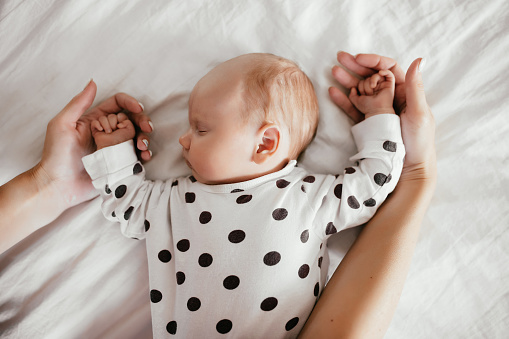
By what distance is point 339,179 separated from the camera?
1025 mm

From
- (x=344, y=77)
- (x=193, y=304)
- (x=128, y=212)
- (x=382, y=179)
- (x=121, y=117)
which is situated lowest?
(x=193, y=304)

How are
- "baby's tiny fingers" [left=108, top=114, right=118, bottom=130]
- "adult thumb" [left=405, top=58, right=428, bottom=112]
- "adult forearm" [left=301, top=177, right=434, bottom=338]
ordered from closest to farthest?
"adult forearm" [left=301, top=177, right=434, bottom=338]
"adult thumb" [left=405, top=58, right=428, bottom=112]
"baby's tiny fingers" [left=108, top=114, right=118, bottom=130]

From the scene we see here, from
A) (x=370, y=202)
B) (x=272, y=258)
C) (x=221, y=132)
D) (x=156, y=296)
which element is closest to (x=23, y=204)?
(x=156, y=296)

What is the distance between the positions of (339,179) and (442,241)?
0.33m

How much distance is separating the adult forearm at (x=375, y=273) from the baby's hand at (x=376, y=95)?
195 millimetres

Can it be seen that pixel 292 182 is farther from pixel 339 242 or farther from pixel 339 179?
pixel 339 242

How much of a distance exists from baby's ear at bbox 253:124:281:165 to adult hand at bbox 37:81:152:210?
0.32 m

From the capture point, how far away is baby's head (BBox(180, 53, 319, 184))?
3.23ft

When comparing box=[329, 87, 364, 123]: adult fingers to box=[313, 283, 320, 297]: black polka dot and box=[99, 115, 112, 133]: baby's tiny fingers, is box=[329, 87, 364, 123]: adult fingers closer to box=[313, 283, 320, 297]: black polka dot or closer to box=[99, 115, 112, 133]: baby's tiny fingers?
box=[313, 283, 320, 297]: black polka dot

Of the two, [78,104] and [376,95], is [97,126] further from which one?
[376,95]

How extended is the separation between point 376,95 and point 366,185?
0.25m

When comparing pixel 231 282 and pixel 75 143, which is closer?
pixel 231 282

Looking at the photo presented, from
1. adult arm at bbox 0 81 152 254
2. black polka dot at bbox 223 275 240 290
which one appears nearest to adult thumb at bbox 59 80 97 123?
adult arm at bbox 0 81 152 254

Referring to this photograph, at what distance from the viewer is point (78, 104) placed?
104 centimetres
